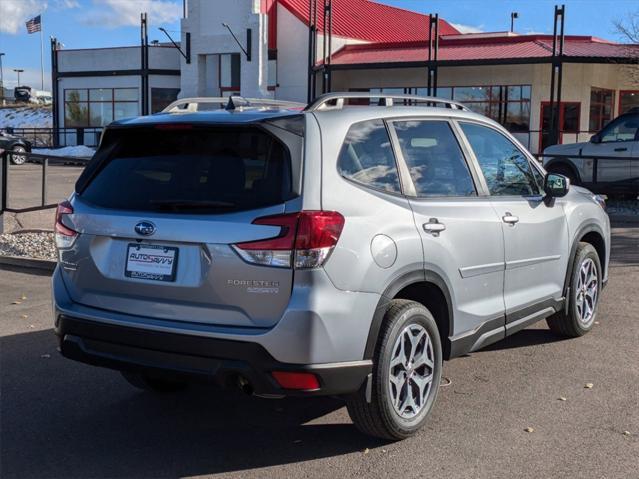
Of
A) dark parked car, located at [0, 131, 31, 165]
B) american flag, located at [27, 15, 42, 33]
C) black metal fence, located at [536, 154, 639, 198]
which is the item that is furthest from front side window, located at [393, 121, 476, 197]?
american flag, located at [27, 15, 42, 33]

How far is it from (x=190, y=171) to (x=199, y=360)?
1028 millimetres

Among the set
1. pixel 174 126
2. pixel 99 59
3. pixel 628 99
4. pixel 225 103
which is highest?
pixel 99 59

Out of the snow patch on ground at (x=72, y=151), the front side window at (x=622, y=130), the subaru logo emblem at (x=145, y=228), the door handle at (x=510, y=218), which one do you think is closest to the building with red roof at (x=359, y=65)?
the snow patch on ground at (x=72, y=151)

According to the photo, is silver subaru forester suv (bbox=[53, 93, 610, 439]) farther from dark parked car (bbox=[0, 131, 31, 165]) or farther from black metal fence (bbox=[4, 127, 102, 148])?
black metal fence (bbox=[4, 127, 102, 148])

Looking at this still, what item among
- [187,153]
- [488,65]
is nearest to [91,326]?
[187,153]

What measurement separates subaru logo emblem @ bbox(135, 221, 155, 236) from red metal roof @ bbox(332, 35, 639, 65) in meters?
26.1

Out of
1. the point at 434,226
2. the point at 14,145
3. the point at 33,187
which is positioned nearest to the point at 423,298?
the point at 434,226

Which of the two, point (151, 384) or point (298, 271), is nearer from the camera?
point (298, 271)

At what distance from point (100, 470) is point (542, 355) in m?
3.65

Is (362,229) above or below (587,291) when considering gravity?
above

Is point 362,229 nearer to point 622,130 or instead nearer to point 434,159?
point 434,159

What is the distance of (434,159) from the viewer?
5000 mm

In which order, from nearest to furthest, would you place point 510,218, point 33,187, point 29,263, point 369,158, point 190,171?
point 190,171 → point 369,158 → point 510,218 → point 29,263 → point 33,187

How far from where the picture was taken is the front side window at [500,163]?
548 centimetres
